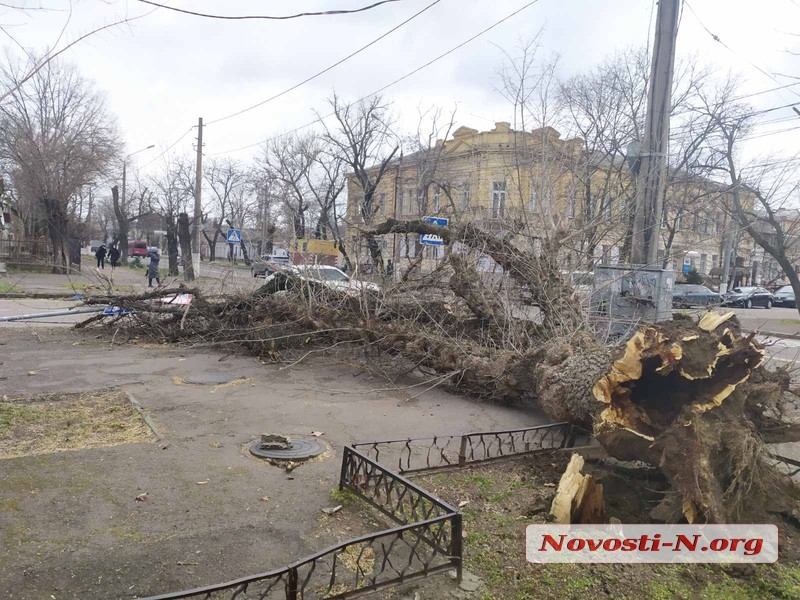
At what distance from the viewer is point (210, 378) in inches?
290

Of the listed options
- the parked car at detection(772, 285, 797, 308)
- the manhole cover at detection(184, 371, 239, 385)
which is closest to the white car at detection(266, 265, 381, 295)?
the manhole cover at detection(184, 371, 239, 385)

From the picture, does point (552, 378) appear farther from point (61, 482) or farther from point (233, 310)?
point (233, 310)

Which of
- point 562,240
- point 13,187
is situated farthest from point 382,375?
point 13,187

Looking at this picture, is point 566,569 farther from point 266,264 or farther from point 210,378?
point 266,264

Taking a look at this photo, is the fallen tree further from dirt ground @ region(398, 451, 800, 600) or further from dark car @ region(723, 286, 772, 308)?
dark car @ region(723, 286, 772, 308)

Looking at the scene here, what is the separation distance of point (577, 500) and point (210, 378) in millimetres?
5248

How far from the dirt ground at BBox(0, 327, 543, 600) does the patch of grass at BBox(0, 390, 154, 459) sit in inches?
8.7

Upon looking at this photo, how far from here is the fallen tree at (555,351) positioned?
366cm

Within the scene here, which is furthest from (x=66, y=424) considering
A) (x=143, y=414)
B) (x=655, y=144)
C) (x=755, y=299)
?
(x=755, y=299)

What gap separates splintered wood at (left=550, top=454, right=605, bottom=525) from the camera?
139 inches

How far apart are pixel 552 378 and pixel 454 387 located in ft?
7.59

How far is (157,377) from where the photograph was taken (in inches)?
288

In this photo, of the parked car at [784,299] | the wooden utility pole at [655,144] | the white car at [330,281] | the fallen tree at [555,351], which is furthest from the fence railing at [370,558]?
the parked car at [784,299]

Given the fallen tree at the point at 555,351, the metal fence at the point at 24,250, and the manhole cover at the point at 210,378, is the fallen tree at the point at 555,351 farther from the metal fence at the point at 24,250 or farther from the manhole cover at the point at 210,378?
the metal fence at the point at 24,250
